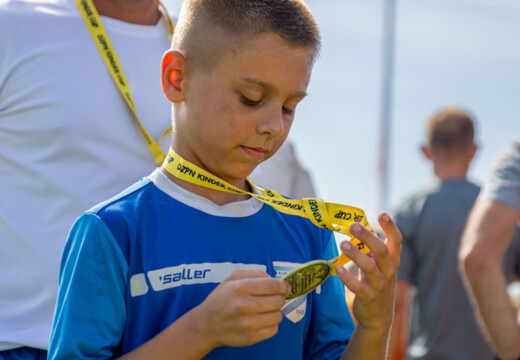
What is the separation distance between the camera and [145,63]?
114 inches

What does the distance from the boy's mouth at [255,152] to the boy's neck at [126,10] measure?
996mm

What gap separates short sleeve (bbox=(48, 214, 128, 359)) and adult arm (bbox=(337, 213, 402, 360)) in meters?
0.57

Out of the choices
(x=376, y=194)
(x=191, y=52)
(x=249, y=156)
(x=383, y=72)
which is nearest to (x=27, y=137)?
(x=191, y=52)

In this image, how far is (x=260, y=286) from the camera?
189cm

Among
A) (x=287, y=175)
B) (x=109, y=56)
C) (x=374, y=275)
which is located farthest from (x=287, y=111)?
(x=287, y=175)

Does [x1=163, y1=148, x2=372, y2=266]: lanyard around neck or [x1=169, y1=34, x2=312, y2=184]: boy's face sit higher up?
[x1=169, y1=34, x2=312, y2=184]: boy's face

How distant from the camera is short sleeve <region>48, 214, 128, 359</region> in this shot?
79.7 inches

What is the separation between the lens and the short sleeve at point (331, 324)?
244 centimetres

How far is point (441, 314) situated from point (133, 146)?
3664 millimetres

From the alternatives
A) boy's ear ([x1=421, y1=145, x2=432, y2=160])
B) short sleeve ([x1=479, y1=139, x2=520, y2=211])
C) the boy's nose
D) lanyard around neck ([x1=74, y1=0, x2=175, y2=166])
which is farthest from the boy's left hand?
boy's ear ([x1=421, y1=145, x2=432, y2=160])

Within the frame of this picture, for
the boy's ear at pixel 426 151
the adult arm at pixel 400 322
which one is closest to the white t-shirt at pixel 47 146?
the adult arm at pixel 400 322

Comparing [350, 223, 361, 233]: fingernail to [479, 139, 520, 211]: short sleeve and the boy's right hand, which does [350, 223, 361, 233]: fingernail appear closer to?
the boy's right hand

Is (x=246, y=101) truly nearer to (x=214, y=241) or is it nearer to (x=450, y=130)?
(x=214, y=241)

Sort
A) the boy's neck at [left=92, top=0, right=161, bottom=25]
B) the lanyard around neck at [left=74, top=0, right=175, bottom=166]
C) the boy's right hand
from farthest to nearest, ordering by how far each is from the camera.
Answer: the boy's neck at [left=92, top=0, right=161, bottom=25]
the lanyard around neck at [left=74, top=0, right=175, bottom=166]
the boy's right hand
